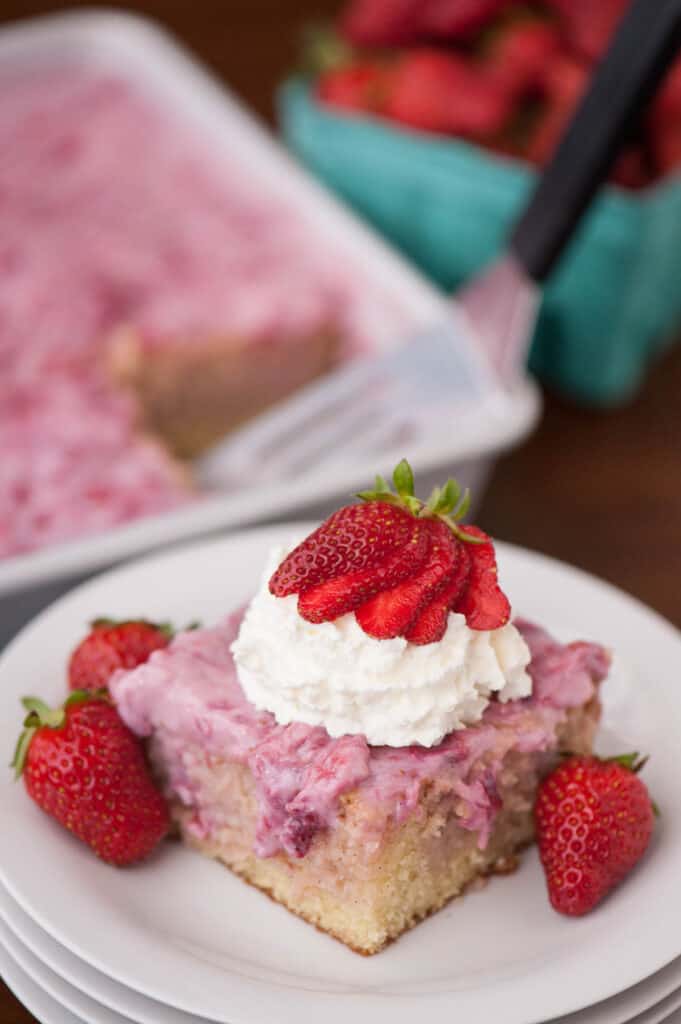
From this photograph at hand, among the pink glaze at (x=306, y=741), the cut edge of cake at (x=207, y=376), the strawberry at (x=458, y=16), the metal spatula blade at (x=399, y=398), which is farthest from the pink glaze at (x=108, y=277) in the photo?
the pink glaze at (x=306, y=741)

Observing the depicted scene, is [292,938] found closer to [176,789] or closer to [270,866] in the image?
[270,866]

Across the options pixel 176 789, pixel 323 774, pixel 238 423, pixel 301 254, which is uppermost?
pixel 323 774

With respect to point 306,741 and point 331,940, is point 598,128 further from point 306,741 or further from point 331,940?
point 331,940

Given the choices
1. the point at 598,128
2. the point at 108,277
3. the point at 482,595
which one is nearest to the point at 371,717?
the point at 482,595

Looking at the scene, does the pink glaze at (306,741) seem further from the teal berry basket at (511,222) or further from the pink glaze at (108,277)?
the teal berry basket at (511,222)

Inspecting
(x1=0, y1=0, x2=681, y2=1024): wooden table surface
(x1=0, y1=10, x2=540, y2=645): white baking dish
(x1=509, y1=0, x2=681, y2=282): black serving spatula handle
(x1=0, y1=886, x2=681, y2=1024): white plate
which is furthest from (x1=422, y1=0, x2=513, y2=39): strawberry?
(x1=0, y1=886, x2=681, y2=1024): white plate

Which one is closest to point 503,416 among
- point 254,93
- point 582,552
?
point 582,552
